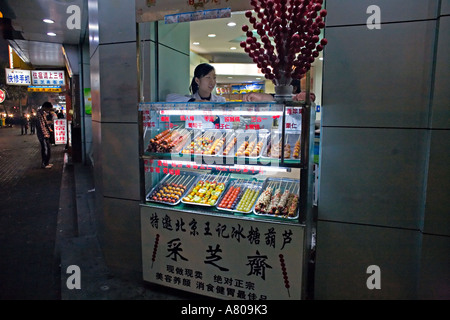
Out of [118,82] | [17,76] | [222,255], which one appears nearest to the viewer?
[222,255]

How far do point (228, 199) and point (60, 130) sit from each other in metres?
13.8

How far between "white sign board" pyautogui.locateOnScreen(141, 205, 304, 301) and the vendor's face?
1.51 meters

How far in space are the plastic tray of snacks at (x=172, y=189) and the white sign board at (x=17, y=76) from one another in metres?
15.6

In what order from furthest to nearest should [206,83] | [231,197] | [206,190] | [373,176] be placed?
[206,83] → [206,190] → [231,197] → [373,176]

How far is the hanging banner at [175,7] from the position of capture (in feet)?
9.14

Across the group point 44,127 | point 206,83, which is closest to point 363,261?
point 206,83

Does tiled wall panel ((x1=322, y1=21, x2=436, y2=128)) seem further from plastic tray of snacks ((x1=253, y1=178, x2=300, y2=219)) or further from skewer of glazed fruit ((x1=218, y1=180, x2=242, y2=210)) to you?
skewer of glazed fruit ((x1=218, y1=180, x2=242, y2=210))

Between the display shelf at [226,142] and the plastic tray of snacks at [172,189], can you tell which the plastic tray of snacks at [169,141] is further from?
the plastic tray of snacks at [172,189]

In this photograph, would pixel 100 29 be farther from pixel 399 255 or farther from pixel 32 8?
pixel 32 8

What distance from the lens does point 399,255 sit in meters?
2.79

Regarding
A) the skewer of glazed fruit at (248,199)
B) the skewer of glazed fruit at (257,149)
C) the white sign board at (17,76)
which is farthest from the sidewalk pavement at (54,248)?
the white sign board at (17,76)

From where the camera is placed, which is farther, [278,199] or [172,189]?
[172,189]

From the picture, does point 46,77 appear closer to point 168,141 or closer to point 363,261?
point 168,141

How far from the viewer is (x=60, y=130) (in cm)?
1462
